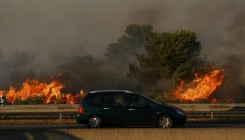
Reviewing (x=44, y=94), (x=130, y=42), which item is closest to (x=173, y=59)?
(x=44, y=94)

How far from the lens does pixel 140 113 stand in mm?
17406

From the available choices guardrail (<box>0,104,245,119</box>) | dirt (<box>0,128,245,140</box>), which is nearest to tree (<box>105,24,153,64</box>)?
guardrail (<box>0,104,245,119</box>)

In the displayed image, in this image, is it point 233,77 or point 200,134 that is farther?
point 233,77

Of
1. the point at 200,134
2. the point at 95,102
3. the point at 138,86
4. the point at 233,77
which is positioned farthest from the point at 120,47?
the point at 200,134

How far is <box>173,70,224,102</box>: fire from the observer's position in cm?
4163

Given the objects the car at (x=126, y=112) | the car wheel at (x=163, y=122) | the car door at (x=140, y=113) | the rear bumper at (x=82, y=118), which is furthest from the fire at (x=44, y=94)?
the car wheel at (x=163, y=122)

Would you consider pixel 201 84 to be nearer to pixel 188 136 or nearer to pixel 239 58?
pixel 239 58

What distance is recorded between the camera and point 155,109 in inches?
691

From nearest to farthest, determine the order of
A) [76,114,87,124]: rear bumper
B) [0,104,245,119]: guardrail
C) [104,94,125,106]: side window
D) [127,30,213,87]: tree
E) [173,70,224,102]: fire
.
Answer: [104,94,125,106]: side window < [76,114,87,124]: rear bumper < [0,104,245,119]: guardrail < [173,70,224,102]: fire < [127,30,213,87]: tree

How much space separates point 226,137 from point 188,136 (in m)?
0.81

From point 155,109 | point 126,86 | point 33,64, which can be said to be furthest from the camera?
point 33,64

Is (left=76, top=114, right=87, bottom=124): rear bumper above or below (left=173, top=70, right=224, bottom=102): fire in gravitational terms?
below

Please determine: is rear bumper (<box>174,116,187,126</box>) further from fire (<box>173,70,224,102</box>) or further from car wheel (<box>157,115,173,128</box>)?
fire (<box>173,70,224,102</box>)

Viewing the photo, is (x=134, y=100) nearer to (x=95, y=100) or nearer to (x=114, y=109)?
(x=114, y=109)
